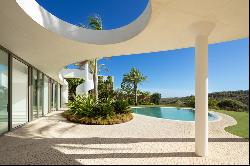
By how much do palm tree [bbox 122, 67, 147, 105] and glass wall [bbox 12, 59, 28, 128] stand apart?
77.3 feet

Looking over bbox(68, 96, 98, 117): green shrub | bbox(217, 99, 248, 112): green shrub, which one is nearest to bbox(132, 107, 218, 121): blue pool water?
bbox(217, 99, 248, 112): green shrub

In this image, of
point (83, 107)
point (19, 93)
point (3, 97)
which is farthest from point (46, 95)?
point (3, 97)

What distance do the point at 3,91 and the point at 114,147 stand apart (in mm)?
4468

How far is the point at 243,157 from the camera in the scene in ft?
19.6

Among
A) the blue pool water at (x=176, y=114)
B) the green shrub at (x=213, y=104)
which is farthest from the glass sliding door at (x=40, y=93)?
the green shrub at (x=213, y=104)

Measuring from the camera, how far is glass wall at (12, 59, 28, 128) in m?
9.81

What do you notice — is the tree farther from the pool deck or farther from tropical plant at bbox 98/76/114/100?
the pool deck

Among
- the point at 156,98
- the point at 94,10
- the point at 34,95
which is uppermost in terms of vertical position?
the point at 94,10

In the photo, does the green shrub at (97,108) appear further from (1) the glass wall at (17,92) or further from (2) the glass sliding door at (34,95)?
(1) the glass wall at (17,92)

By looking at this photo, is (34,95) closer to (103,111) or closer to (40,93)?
(40,93)

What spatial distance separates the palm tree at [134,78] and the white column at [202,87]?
92.4 ft

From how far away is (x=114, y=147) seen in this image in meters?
6.94

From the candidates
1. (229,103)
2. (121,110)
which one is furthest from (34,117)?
(229,103)

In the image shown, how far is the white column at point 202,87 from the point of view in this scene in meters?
6.05
